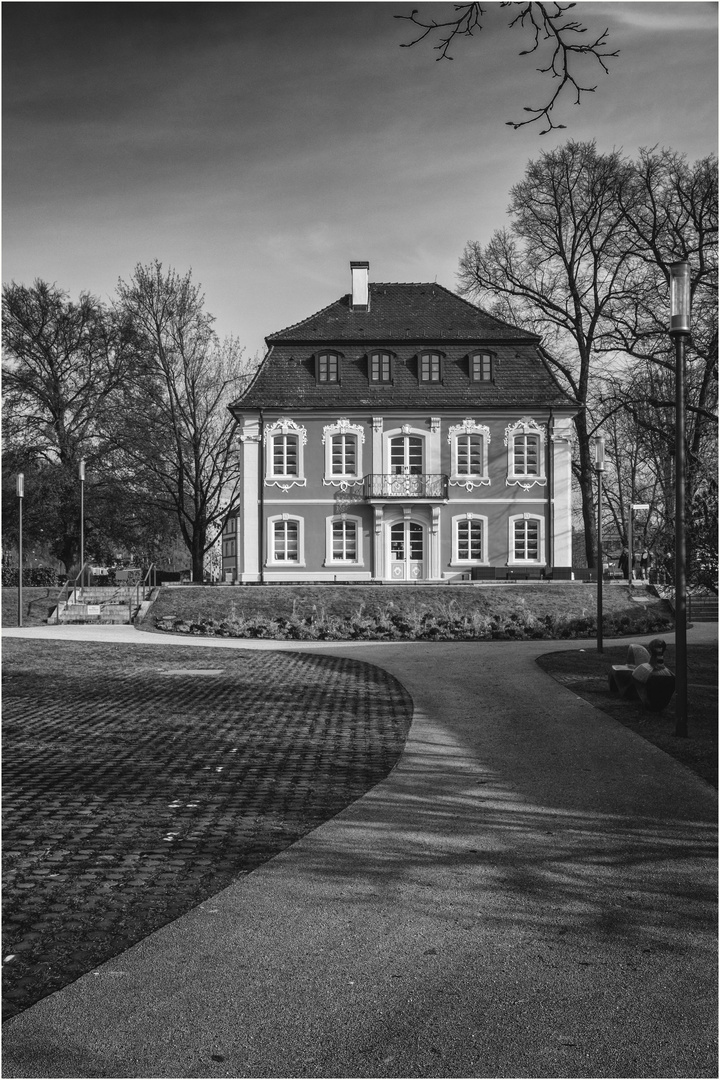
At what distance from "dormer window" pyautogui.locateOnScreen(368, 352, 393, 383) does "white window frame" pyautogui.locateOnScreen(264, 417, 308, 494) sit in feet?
11.1

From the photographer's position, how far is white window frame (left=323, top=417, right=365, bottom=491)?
35000 mm

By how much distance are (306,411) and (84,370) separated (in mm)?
10824

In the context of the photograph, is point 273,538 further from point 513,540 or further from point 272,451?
point 513,540

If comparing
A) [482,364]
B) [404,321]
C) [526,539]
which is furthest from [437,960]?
[404,321]

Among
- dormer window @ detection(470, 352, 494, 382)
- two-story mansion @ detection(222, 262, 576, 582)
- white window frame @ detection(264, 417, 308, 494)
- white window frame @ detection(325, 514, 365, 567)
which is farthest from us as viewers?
dormer window @ detection(470, 352, 494, 382)

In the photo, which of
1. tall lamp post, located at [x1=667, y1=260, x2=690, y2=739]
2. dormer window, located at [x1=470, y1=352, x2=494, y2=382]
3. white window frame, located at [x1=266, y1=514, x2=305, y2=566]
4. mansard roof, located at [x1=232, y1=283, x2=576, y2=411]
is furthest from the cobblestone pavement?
dormer window, located at [x1=470, y1=352, x2=494, y2=382]

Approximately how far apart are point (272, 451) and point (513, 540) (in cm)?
974

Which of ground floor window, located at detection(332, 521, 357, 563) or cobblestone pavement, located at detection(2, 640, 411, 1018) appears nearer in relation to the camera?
cobblestone pavement, located at detection(2, 640, 411, 1018)

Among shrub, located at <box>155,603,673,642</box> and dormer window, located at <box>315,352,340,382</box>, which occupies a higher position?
dormer window, located at <box>315,352,340,382</box>

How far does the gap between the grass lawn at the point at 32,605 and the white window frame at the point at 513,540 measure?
54.5ft

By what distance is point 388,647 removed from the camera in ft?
65.1

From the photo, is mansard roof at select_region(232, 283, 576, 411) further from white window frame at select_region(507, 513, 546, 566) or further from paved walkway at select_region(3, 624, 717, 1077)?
paved walkway at select_region(3, 624, 717, 1077)

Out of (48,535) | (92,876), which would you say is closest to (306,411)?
(48,535)

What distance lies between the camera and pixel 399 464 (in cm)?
3519
